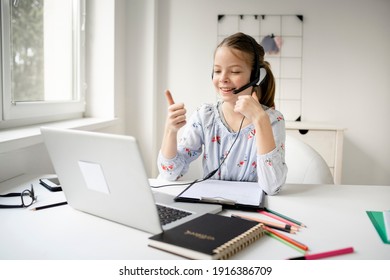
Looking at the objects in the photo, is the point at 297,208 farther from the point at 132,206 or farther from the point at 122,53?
the point at 122,53

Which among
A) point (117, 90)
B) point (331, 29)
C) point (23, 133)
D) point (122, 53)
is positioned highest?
point (331, 29)

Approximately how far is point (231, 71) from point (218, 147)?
0.89ft

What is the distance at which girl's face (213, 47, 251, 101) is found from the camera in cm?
127

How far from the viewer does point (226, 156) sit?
1.31m

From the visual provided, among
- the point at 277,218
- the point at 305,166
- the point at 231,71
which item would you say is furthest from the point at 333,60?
the point at 277,218

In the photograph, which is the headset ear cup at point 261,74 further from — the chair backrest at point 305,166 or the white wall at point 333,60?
the white wall at point 333,60

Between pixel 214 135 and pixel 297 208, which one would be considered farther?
pixel 214 135

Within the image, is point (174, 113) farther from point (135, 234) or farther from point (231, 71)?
point (135, 234)

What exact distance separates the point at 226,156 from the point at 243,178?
0.32 ft

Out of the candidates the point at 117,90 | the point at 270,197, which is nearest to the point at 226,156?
the point at 270,197

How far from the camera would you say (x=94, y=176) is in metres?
0.75

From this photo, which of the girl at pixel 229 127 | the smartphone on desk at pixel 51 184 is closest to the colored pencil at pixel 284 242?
the girl at pixel 229 127

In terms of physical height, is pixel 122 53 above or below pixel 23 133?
above
